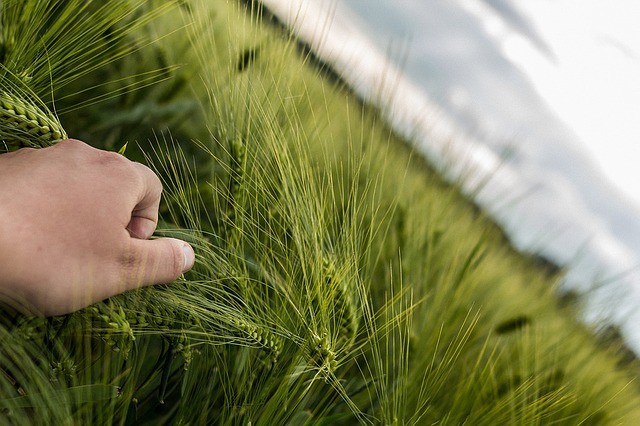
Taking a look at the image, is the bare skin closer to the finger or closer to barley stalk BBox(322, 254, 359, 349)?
the finger

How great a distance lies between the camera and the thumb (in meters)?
0.51

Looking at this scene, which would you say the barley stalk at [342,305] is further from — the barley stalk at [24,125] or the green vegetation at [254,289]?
the barley stalk at [24,125]

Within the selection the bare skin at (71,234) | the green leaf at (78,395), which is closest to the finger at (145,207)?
the bare skin at (71,234)

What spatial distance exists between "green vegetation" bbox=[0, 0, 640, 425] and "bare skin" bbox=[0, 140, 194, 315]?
0.03 metres

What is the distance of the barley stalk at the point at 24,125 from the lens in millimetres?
503

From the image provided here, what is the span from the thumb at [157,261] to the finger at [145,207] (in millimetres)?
25

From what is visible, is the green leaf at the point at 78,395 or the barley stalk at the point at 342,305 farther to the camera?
the barley stalk at the point at 342,305

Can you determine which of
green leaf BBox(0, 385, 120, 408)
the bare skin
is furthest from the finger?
green leaf BBox(0, 385, 120, 408)

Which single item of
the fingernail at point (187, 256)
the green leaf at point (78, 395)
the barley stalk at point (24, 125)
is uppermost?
the barley stalk at point (24, 125)

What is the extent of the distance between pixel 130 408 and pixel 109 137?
1.11 feet

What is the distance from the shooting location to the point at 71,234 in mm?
478

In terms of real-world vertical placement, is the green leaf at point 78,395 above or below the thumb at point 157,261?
below

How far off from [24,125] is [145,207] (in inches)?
4.6

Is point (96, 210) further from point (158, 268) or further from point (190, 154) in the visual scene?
point (190, 154)
